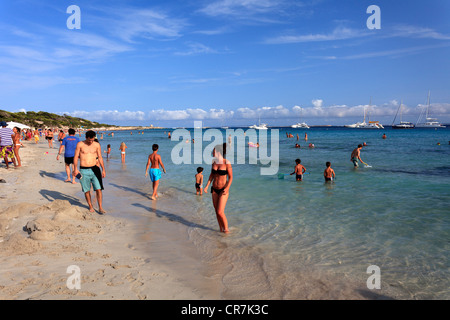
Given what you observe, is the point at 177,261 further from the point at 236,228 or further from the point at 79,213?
the point at 79,213

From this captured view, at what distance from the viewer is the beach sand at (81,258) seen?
3686 millimetres

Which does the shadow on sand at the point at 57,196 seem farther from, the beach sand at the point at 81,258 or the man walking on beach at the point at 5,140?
the man walking on beach at the point at 5,140

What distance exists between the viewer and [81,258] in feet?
15.3

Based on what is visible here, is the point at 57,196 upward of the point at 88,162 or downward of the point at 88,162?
downward

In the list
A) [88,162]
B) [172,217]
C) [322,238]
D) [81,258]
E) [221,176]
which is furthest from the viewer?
[172,217]

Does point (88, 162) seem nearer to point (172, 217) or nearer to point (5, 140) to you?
point (172, 217)

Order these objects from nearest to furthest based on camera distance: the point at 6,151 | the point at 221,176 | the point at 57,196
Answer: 1. the point at 221,176
2. the point at 57,196
3. the point at 6,151

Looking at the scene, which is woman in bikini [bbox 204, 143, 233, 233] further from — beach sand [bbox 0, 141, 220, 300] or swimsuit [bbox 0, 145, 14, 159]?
swimsuit [bbox 0, 145, 14, 159]

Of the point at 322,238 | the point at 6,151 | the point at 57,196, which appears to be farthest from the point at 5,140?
the point at 322,238

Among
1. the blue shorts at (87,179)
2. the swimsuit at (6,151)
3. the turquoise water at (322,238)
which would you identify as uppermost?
the swimsuit at (6,151)

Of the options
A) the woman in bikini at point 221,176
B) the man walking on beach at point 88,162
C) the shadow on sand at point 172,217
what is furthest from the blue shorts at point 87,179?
the woman in bikini at point 221,176

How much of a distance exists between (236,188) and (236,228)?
516cm

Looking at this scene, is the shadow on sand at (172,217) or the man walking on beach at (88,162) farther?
the shadow on sand at (172,217)
